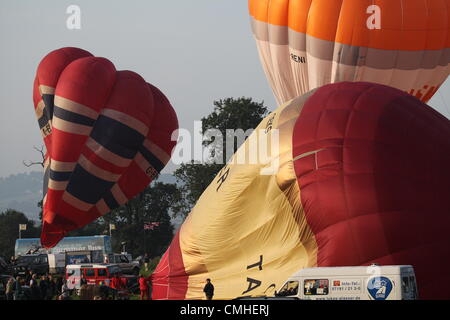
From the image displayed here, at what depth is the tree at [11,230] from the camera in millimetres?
83250

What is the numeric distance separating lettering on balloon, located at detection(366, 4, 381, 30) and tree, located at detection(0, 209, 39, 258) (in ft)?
191

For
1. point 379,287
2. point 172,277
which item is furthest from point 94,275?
point 379,287

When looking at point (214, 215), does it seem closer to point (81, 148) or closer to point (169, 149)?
point (81, 148)

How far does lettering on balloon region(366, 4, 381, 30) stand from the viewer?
88.7 ft

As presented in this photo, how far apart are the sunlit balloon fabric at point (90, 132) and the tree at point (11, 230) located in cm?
4972

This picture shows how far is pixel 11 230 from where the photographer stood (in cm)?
9369

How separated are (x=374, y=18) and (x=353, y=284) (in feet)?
45.6

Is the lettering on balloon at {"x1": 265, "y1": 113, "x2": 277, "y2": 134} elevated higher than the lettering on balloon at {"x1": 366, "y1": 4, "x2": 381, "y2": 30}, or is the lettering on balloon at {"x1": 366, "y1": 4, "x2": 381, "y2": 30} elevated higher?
the lettering on balloon at {"x1": 366, "y1": 4, "x2": 381, "y2": 30}

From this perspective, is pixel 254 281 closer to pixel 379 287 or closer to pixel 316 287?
pixel 316 287

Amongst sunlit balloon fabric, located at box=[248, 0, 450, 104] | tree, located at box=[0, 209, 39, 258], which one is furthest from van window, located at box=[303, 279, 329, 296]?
tree, located at box=[0, 209, 39, 258]

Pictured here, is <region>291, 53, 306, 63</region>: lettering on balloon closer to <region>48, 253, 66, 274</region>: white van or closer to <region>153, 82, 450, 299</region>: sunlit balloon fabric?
<region>153, 82, 450, 299</region>: sunlit balloon fabric

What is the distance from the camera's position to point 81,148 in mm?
29734
